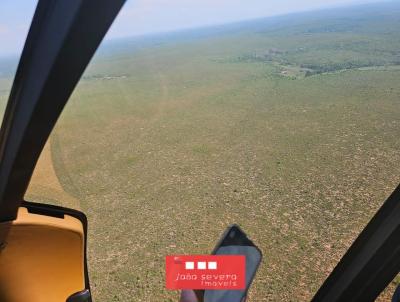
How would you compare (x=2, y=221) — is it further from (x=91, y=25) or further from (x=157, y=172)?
(x=157, y=172)

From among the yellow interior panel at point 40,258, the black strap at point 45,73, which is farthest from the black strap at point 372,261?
the yellow interior panel at point 40,258

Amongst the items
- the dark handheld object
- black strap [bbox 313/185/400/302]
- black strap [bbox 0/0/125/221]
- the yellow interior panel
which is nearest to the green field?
black strap [bbox 0/0/125/221]

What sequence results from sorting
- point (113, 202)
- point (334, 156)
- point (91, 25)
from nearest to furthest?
point (91, 25) < point (113, 202) < point (334, 156)

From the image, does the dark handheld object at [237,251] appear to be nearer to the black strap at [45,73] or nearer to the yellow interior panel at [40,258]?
the black strap at [45,73]

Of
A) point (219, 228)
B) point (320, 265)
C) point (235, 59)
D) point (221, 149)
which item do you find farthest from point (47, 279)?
point (235, 59)

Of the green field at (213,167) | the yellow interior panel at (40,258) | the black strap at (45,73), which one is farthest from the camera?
the green field at (213,167)

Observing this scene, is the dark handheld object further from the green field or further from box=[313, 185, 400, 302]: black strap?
the green field

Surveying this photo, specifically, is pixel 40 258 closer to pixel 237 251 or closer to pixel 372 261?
pixel 237 251
